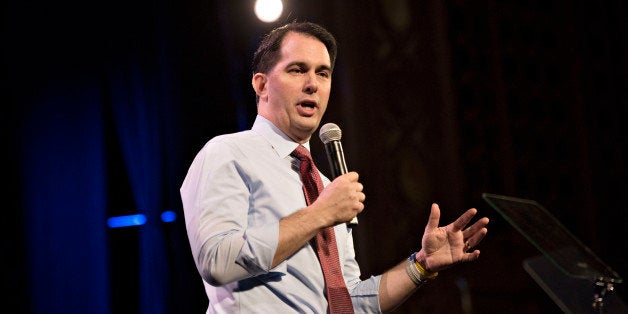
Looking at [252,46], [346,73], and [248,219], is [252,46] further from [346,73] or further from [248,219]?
[248,219]

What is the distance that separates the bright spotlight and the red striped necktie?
2.42m

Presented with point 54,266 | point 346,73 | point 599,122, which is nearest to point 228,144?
point 54,266

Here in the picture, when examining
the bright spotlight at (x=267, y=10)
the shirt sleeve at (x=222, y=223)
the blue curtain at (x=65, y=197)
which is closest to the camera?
the shirt sleeve at (x=222, y=223)

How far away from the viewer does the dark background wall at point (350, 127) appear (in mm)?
3633

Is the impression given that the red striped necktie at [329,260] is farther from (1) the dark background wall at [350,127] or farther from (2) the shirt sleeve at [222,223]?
(1) the dark background wall at [350,127]

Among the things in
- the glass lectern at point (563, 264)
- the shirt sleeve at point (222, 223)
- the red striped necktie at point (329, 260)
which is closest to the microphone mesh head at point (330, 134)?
the red striped necktie at point (329, 260)

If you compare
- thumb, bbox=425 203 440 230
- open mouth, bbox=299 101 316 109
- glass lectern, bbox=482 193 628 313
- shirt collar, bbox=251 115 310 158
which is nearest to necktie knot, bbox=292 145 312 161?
shirt collar, bbox=251 115 310 158

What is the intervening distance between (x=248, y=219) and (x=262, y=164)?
16 cm

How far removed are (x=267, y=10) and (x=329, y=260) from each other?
2666 millimetres

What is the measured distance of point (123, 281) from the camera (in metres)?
3.88

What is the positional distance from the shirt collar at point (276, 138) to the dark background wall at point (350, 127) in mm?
2036

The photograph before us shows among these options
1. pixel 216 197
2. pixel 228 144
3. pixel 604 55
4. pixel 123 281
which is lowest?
pixel 123 281

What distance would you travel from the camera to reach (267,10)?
411 centimetres

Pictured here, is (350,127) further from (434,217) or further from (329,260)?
(329,260)
